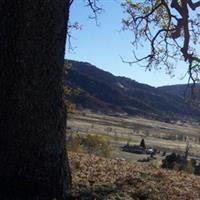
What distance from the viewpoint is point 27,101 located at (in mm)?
8242

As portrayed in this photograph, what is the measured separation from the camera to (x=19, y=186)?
8.14 meters

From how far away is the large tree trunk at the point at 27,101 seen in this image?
26.9ft

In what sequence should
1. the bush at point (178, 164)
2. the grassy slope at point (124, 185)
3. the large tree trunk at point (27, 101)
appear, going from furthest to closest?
the bush at point (178, 164), the grassy slope at point (124, 185), the large tree trunk at point (27, 101)

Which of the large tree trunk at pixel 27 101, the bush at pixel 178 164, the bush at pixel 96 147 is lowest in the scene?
the bush at pixel 96 147

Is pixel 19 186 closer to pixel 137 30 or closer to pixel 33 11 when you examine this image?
pixel 33 11

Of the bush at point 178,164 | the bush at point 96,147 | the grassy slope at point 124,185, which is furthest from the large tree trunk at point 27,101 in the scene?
the bush at point 96,147

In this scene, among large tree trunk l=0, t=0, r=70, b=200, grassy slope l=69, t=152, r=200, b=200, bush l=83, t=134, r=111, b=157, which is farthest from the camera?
bush l=83, t=134, r=111, b=157

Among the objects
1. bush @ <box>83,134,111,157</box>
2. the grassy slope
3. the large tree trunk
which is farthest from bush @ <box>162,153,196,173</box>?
the large tree trunk

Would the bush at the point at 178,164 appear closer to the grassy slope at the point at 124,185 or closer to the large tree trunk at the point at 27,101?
the grassy slope at the point at 124,185

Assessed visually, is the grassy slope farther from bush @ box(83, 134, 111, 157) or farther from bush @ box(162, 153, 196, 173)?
bush @ box(83, 134, 111, 157)

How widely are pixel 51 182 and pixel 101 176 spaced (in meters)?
2.49

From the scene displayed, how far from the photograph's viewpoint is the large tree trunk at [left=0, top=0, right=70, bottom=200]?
26.9ft

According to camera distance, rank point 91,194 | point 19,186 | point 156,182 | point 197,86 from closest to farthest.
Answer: point 19,186
point 91,194
point 156,182
point 197,86

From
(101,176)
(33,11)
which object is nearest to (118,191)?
(101,176)
